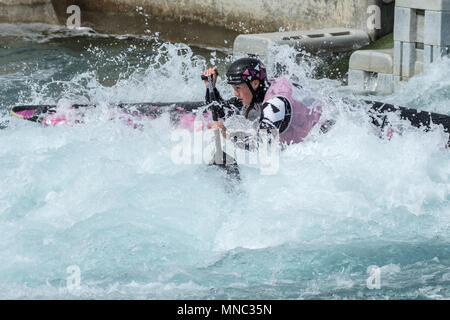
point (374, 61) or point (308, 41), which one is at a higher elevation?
point (308, 41)

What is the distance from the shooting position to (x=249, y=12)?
11.7 meters

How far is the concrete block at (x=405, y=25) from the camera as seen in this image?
26.7ft

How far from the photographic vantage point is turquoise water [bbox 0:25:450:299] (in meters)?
4.61

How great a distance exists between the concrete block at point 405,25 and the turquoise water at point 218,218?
2462 millimetres

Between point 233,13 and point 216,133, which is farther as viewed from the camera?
point 233,13

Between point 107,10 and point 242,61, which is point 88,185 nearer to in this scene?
point 242,61

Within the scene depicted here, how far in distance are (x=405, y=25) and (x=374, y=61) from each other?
2.23 feet

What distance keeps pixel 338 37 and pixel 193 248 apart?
5503 millimetres

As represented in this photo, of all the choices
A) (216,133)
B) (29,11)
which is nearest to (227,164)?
(216,133)

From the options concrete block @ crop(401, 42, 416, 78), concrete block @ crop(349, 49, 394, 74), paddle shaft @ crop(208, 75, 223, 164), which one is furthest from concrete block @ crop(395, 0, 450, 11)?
paddle shaft @ crop(208, 75, 223, 164)

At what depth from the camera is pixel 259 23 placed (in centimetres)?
1160

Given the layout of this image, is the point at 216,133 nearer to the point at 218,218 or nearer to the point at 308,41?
the point at 218,218

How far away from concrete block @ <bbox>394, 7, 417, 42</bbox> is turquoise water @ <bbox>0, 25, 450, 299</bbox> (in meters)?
2.46

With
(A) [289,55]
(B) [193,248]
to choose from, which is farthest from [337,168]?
(A) [289,55]
